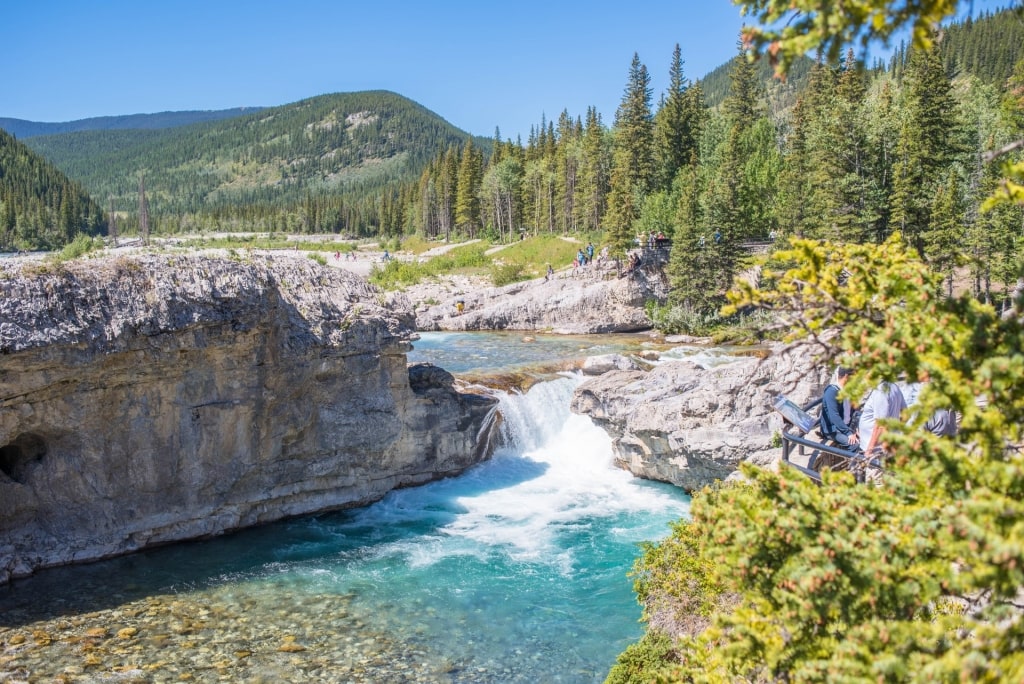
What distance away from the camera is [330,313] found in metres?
18.6

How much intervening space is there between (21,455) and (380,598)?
8238 mm

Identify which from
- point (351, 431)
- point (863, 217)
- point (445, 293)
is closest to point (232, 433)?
point (351, 431)

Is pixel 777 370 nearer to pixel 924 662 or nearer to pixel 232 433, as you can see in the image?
pixel 232 433

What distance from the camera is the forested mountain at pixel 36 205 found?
112 m

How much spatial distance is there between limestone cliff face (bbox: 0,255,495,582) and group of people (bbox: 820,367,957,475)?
11158mm

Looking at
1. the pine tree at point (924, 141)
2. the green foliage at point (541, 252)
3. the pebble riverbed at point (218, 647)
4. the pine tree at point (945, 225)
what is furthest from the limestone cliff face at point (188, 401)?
the green foliage at point (541, 252)

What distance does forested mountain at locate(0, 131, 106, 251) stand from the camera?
112500 millimetres

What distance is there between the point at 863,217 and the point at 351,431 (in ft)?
105

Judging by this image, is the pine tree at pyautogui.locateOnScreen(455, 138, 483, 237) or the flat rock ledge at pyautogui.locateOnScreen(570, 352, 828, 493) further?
the pine tree at pyautogui.locateOnScreen(455, 138, 483, 237)

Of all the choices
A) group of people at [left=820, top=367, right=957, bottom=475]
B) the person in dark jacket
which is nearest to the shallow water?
the person in dark jacket

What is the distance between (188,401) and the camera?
16688 millimetres

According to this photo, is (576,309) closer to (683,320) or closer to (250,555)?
(683,320)

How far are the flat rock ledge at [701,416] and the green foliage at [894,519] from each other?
1232 cm

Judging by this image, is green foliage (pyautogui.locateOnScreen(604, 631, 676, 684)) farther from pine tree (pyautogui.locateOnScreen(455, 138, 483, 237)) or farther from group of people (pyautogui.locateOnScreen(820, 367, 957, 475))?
pine tree (pyautogui.locateOnScreen(455, 138, 483, 237))
